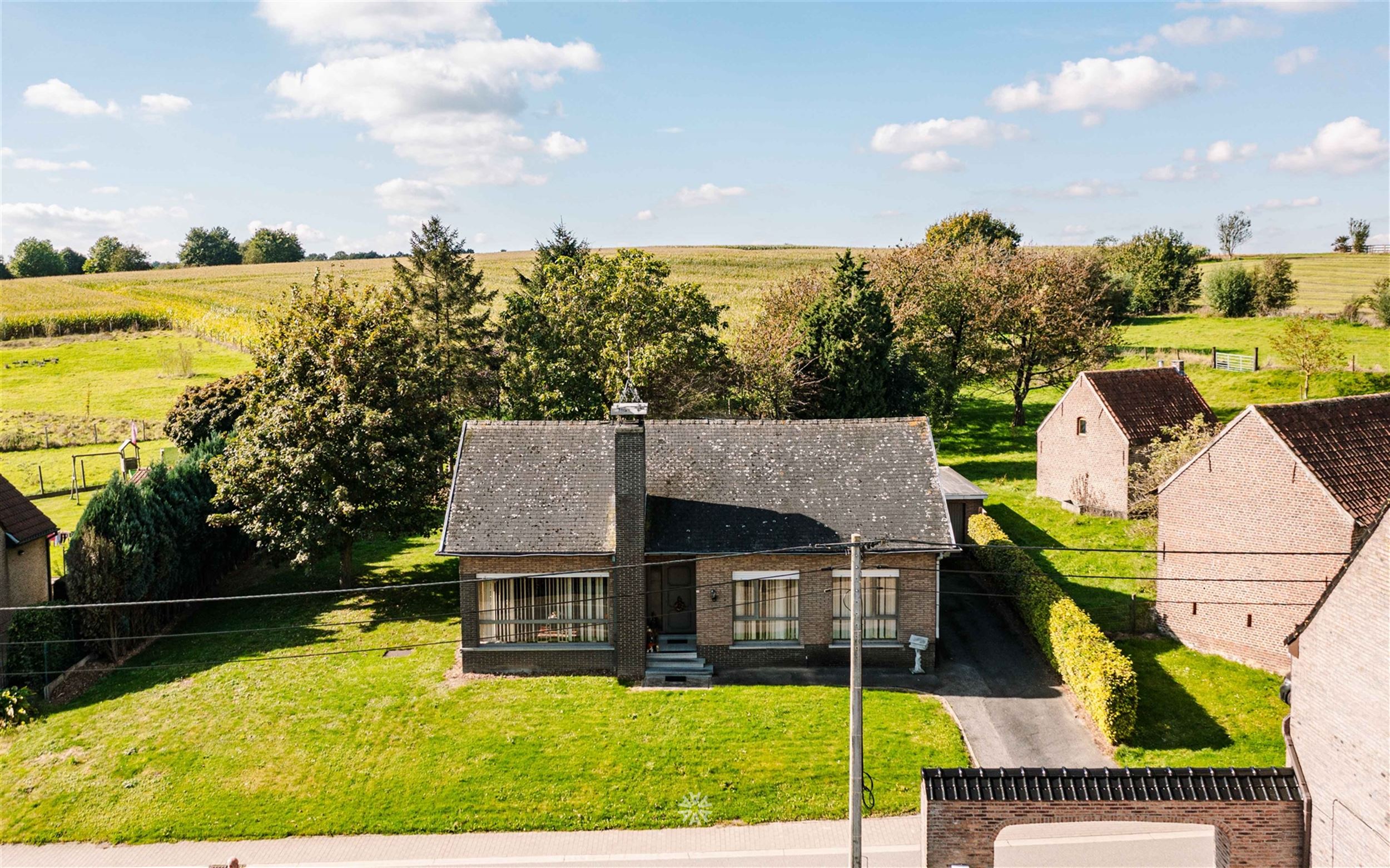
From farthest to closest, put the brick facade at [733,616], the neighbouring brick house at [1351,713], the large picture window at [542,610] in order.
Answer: the large picture window at [542,610] < the brick facade at [733,616] < the neighbouring brick house at [1351,713]

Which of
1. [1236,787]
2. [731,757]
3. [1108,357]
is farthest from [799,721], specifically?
[1108,357]

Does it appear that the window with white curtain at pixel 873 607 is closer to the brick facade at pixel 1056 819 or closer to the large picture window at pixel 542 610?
the large picture window at pixel 542 610

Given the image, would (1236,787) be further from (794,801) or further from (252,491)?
(252,491)

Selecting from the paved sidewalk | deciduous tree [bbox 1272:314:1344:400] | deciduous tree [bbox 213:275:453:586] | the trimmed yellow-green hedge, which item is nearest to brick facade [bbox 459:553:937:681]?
the trimmed yellow-green hedge

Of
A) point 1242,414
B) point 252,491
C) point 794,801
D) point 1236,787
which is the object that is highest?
point 1242,414

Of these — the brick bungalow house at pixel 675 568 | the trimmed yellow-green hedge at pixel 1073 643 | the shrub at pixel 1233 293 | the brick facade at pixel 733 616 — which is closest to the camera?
the trimmed yellow-green hedge at pixel 1073 643

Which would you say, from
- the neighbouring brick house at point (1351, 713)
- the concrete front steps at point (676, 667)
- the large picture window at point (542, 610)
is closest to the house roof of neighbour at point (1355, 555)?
the neighbouring brick house at point (1351, 713)

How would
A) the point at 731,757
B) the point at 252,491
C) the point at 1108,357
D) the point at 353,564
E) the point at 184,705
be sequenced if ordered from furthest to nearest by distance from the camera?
the point at 1108,357, the point at 353,564, the point at 252,491, the point at 184,705, the point at 731,757
